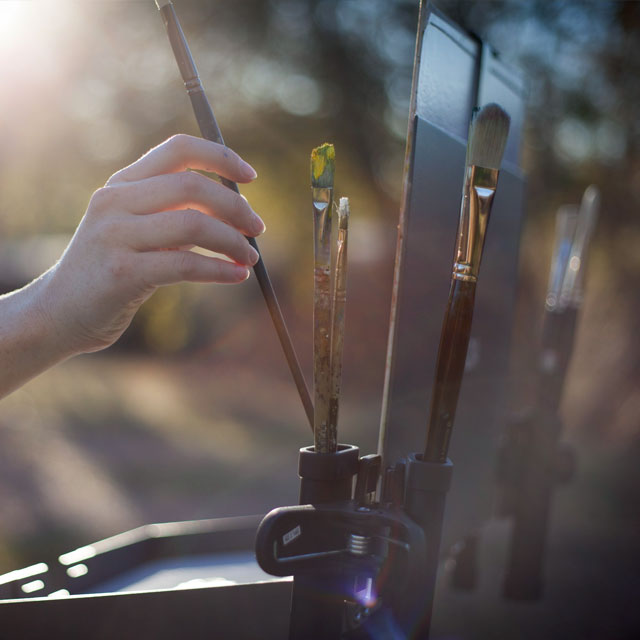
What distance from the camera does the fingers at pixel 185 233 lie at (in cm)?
73

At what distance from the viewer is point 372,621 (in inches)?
27.0

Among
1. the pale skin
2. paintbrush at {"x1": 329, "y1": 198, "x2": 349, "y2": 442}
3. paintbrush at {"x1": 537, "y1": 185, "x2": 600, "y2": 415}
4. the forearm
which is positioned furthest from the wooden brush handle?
paintbrush at {"x1": 537, "y1": 185, "x2": 600, "y2": 415}

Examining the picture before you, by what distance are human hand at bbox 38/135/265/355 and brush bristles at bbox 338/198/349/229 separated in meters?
0.13

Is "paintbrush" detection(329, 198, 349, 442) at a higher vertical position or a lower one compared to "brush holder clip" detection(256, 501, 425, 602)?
higher

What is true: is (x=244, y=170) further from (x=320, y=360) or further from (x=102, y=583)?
(x=102, y=583)

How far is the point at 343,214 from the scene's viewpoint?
69cm

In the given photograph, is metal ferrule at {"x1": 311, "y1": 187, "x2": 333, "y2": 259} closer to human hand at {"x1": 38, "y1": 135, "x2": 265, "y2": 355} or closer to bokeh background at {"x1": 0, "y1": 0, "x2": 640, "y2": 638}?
human hand at {"x1": 38, "y1": 135, "x2": 265, "y2": 355}

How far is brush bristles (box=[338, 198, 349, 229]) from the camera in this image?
69cm

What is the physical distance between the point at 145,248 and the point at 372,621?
47 cm

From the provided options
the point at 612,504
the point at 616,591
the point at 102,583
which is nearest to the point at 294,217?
the point at 612,504

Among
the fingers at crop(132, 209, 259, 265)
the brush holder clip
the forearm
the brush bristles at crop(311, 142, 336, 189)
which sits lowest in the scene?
the brush holder clip

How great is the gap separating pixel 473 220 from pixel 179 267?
0.32 metres

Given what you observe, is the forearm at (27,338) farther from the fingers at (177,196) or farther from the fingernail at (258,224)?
the fingernail at (258,224)

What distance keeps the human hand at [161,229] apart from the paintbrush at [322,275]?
0.12 meters
